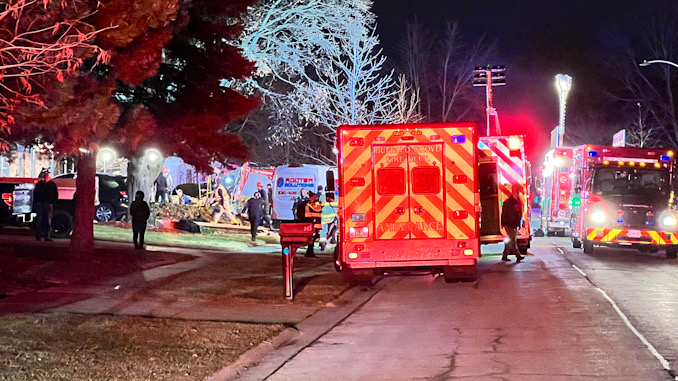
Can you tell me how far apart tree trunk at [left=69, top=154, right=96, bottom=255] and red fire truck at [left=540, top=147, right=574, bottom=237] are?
1650 cm

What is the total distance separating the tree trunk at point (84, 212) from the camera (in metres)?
17.9

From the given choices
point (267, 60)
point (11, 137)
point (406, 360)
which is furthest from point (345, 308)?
point (267, 60)

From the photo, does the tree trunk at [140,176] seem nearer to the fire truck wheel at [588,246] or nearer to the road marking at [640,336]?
the fire truck wheel at [588,246]

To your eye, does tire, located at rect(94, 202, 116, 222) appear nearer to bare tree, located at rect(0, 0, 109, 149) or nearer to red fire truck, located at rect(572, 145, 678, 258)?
red fire truck, located at rect(572, 145, 678, 258)

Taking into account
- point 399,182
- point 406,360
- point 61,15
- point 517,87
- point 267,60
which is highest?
point 517,87

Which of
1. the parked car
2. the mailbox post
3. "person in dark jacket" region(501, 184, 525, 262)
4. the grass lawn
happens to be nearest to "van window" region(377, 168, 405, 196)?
the mailbox post

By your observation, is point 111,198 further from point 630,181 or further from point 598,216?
point 630,181

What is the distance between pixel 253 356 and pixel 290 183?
80.1ft

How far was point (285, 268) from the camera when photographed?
14391 mm

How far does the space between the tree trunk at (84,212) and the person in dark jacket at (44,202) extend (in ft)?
12.6

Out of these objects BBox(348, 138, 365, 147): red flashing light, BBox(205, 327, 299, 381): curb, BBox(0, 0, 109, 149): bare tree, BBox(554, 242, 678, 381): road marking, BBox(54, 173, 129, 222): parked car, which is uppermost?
BBox(0, 0, 109, 149): bare tree

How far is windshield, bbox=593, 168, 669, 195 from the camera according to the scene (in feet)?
78.7

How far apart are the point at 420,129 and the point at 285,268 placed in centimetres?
318

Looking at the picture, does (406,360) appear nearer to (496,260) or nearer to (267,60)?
(496,260)
